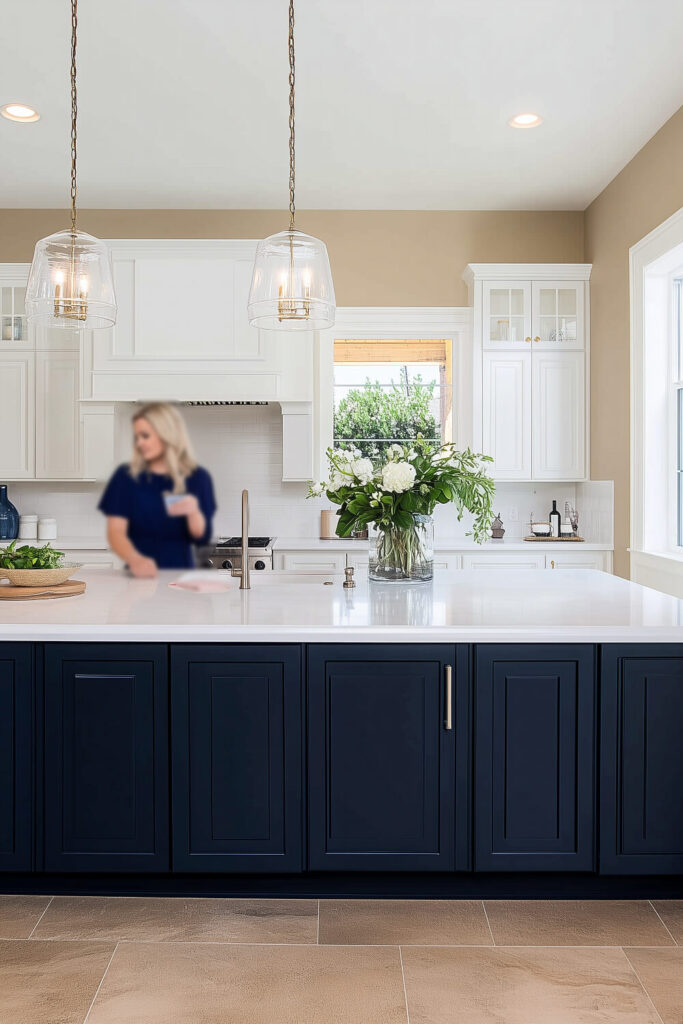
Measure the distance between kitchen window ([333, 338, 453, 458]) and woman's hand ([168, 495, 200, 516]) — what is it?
1880mm

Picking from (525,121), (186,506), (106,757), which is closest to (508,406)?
(525,121)

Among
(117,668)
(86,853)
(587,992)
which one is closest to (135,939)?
(86,853)

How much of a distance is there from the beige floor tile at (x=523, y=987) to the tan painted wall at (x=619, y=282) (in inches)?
107

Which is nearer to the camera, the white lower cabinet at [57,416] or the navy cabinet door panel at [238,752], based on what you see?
the navy cabinet door panel at [238,752]

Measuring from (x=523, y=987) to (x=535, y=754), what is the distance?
1.90ft

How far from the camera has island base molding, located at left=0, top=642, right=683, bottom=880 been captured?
88.9 inches

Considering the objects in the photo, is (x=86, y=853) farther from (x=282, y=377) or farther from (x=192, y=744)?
(x=282, y=377)

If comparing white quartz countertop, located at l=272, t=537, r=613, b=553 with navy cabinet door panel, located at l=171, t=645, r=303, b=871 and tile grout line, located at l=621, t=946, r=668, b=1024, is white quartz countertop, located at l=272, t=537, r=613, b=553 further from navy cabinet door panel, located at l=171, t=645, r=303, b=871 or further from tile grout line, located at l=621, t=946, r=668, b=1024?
tile grout line, located at l=621, t=946, r=668, b=1024

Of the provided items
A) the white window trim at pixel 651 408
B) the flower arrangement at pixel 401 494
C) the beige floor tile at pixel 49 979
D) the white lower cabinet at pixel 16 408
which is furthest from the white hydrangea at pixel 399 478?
the white lower cabinet at pixel 16 408

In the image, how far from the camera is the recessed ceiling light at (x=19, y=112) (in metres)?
3.73

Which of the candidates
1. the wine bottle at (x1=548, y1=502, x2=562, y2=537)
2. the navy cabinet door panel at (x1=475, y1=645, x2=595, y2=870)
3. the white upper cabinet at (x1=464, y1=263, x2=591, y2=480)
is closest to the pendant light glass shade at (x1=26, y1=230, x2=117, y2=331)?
the navy cabinet door panel at (x1=475, y1=645, x2=595, y2=870)

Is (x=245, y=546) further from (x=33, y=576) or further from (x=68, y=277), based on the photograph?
(x=68, y=277)

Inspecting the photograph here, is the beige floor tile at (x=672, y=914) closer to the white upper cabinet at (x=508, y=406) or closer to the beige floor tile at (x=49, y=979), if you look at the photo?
the beige floor tile at (x=49, y=979)

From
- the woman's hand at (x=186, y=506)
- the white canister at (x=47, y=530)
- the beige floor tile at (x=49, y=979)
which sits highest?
the woman's hand at (x=186, y=506)
